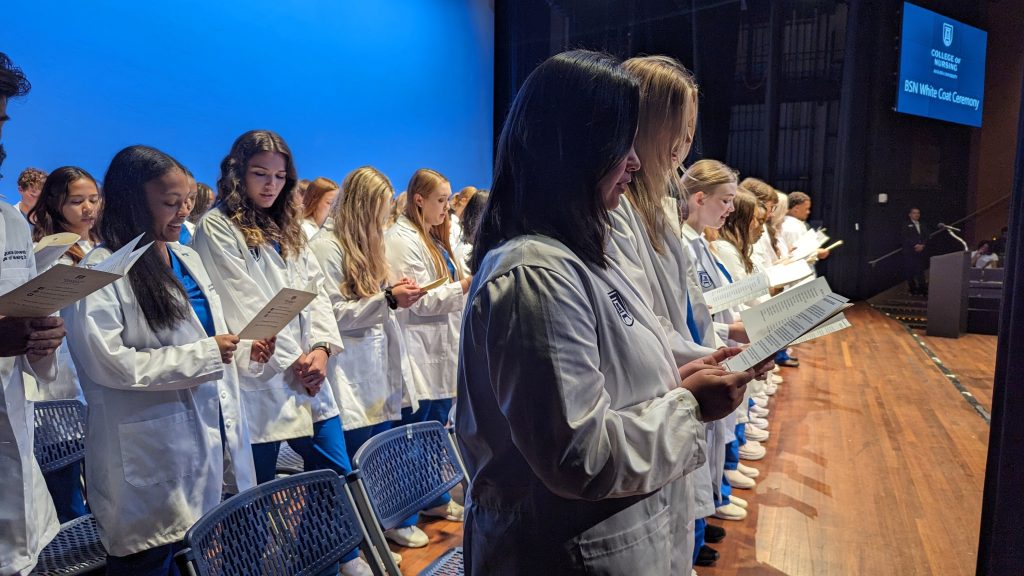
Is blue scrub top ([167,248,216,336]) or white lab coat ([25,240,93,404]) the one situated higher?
blue scrub top ([167,248,216,336])

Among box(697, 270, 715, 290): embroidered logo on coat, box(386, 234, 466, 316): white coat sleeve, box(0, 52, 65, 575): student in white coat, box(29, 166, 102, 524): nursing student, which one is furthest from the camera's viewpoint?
box(386, 234, 466, 316): white coat sleeve

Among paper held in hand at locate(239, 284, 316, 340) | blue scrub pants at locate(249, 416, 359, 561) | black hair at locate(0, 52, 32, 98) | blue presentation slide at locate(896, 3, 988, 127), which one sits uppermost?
blue presentation slide at locate(896, 3, 988, 127)

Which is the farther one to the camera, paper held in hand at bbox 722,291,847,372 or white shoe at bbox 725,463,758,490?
white shoe at bbox 725,463,758,490

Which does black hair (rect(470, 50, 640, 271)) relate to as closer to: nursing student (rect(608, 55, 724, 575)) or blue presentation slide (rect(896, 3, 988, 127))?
nursing student (rect(608, 55, 724, 575))

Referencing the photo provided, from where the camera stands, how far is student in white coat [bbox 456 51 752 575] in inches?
37.0

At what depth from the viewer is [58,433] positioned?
2350mm

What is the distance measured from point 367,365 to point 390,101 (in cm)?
373

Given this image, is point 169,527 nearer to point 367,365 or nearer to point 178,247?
point 178,247

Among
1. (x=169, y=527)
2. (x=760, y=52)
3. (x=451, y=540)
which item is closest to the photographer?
(x=169, y=527)

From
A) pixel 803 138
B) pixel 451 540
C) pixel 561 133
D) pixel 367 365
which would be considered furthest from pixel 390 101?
pixel 803 138

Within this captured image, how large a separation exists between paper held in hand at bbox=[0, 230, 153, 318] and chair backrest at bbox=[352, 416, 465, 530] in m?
0.65

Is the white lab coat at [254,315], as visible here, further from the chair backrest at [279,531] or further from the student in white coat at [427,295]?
the student in white coat at [427,295]

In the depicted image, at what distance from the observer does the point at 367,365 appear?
121 inches

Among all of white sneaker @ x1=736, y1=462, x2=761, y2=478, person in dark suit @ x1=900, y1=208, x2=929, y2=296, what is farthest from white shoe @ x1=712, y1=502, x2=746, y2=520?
person in dark suit @ x1=900, y1=208, x2=929, y2=296
